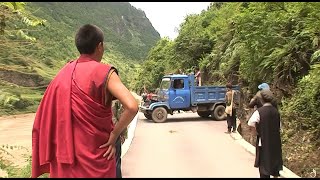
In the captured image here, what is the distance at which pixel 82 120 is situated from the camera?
7.76ft

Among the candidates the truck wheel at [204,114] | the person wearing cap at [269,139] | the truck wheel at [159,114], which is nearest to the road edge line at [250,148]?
the person wearing cap at [269,139]

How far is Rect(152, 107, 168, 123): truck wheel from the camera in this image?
49.7 feet

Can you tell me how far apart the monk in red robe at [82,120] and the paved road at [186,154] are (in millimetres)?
4407

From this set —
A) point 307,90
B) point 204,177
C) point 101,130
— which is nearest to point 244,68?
point 307,90

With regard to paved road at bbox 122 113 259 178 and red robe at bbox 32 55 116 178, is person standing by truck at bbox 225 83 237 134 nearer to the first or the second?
paved road at bbox 122 113 259 178

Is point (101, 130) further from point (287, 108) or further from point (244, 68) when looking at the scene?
point (244, 68)

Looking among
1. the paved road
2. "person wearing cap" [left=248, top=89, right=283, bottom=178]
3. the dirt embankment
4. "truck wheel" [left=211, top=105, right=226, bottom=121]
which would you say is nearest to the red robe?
the dirt embankment

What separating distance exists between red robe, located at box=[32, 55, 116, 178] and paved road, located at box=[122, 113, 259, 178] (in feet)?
14.5

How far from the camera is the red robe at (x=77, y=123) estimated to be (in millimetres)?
2371

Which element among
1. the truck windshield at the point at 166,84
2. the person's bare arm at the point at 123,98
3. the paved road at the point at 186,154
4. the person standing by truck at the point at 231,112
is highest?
the person's bare arm at the point at 123,98

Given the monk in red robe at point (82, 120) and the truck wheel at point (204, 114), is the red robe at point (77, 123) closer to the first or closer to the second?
the monk in red robe at point (82, 120)

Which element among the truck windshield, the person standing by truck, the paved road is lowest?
the paved road

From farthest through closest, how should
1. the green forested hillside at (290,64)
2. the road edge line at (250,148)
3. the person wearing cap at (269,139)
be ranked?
the green forested hillside at (290,64) < the road edge line at (250,148) < the person wearing cap at (269,139)

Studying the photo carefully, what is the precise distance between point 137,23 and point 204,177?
101 metres
